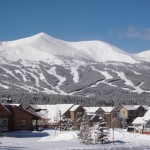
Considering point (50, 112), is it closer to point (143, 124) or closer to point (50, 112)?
point (50, 112)

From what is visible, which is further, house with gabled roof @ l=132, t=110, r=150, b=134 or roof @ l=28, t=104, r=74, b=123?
roof @ l=28, t=104, r=74, b=123

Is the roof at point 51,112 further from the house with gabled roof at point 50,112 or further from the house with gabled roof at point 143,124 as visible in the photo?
the house with gabled roof at point 143,124

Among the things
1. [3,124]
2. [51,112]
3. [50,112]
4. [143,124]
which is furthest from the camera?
[51,112]

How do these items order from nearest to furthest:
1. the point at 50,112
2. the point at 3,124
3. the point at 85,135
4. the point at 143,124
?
1. the point at 85,135
2. the point at 3,124
3. the point at 143,124
4. the point at 50,112

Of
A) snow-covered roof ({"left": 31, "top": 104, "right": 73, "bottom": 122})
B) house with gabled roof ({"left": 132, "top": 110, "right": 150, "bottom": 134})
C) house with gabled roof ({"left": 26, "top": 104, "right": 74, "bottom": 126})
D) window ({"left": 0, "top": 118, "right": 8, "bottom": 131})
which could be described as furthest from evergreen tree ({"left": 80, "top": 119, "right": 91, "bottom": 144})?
house with gabled roof ({"left": 132, "top": 110, "right": 150, "bottom": 134})

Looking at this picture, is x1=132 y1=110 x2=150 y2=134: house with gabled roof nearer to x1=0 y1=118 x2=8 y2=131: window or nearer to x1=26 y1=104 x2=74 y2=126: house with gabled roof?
x1=26 y1=104 x2=74 y2=126: house with gabled roof

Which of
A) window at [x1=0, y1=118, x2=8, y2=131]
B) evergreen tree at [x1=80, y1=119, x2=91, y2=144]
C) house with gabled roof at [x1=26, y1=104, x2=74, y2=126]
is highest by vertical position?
house with gabled roof at [x1=26, y1=104, x2=74, y2=126]

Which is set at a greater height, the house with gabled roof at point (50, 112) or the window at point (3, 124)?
the house with gabled roof at point (50, 112)

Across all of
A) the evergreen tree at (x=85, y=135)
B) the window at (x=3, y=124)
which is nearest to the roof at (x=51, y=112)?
the window at (x=3, y=124)

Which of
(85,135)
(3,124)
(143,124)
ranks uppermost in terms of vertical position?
(3,124)

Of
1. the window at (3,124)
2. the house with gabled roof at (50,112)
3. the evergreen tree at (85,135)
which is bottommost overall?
the evergreen tree at (85,135)

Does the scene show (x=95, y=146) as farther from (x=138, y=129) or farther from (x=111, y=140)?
(x=138, y=129)

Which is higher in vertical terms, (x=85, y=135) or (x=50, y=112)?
(x=50, y=112)

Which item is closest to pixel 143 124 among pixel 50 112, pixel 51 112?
pixel 51 112
